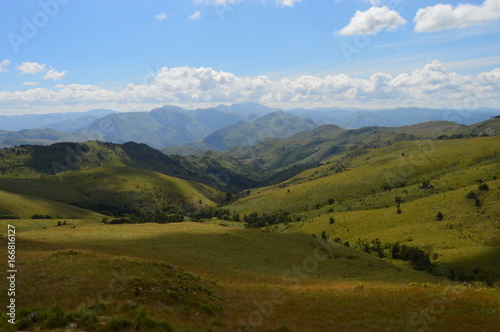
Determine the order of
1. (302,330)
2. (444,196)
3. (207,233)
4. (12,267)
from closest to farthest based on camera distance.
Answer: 1. (302,330)
2. (12,267)
3. (207,233)
4. (444,196)

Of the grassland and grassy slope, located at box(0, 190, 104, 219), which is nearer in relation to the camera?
the grassland

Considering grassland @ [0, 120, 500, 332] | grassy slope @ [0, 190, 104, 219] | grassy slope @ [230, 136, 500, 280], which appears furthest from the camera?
grassy slope @ [0, 190, 104, 219]

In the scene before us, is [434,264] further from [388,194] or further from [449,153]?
[449,153]

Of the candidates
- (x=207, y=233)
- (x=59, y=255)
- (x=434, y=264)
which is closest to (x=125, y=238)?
(x=207, y=233)

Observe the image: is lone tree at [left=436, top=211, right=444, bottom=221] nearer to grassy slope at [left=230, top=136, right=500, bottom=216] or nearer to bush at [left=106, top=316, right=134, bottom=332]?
grassy slope at [left=230, top=136, right=500, bottom=216]

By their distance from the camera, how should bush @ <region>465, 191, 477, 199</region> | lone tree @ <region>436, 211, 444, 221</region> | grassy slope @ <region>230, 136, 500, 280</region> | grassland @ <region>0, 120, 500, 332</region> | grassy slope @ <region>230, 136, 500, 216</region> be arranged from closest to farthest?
grassland @ <region>0, 120, 500, 332</region>
grassy slope @ <region>230, 136, 500, 280</region>
lone tree @ <region>436, 211, 444, 221</region>
bush @ <region>465, 191, 477, 199</region>
grassy slope @ <region>230, 136, 500, 216</region>

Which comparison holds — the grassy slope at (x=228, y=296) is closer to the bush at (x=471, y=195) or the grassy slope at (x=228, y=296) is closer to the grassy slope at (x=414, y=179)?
the bush at (x=471, y=195)

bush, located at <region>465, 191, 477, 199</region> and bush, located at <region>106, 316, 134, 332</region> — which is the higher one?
bush, located at <region>106, 316, 134, 332</region>

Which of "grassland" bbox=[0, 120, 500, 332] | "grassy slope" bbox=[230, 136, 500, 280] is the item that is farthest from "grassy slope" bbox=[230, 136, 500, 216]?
"grassland" bbox=[0, 120, 500, 332]

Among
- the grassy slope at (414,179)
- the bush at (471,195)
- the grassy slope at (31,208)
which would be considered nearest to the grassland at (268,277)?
the bush at (471,195)

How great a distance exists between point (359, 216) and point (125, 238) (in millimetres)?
102871

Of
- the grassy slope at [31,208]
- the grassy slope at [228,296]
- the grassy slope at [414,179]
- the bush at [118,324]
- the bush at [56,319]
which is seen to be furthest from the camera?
the grassy slope at [31,208]

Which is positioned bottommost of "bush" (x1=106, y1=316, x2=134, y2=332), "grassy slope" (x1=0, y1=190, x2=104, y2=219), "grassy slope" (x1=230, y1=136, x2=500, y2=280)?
"grassy slope" (x1=0, y1=190, x2=104, y2=219)

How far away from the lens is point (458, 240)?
82250 millimetres
